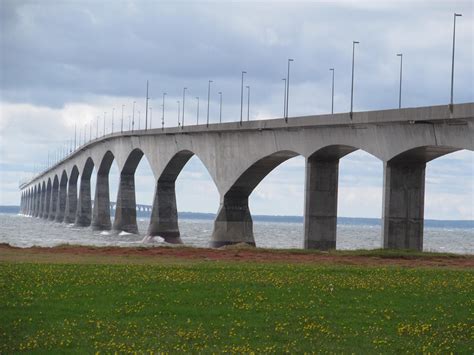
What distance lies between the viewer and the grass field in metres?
17.1

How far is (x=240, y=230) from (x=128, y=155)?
3139cm

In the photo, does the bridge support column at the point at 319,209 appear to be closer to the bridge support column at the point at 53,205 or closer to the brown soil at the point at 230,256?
the brown soil at the point at 230,256

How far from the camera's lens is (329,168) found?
5516 cm

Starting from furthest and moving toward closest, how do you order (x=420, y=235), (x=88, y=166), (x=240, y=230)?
(x=88, y=166) < (x=240, y=230) < (x=420, y=235)

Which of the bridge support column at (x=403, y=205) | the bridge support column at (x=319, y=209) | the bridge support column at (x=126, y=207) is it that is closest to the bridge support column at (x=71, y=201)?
the bridge support column at (x=126, y=207)

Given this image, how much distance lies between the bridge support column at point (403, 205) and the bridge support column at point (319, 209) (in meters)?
6.75

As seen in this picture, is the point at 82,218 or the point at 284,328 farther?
the point at 82,218

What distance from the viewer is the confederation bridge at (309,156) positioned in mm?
44906

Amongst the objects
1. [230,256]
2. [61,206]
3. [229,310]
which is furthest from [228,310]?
[61,206]

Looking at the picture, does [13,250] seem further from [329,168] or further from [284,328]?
[284,328]

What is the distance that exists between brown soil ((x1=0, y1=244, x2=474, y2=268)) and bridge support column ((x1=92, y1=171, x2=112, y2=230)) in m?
68.5

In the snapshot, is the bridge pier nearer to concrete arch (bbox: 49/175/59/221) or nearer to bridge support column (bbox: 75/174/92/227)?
concrete arch (bbox: 49/175/59/221)

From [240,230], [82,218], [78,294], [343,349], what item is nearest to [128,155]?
[240,230]

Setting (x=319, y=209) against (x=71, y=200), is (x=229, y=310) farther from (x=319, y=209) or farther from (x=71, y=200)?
(x=71, y=200)
